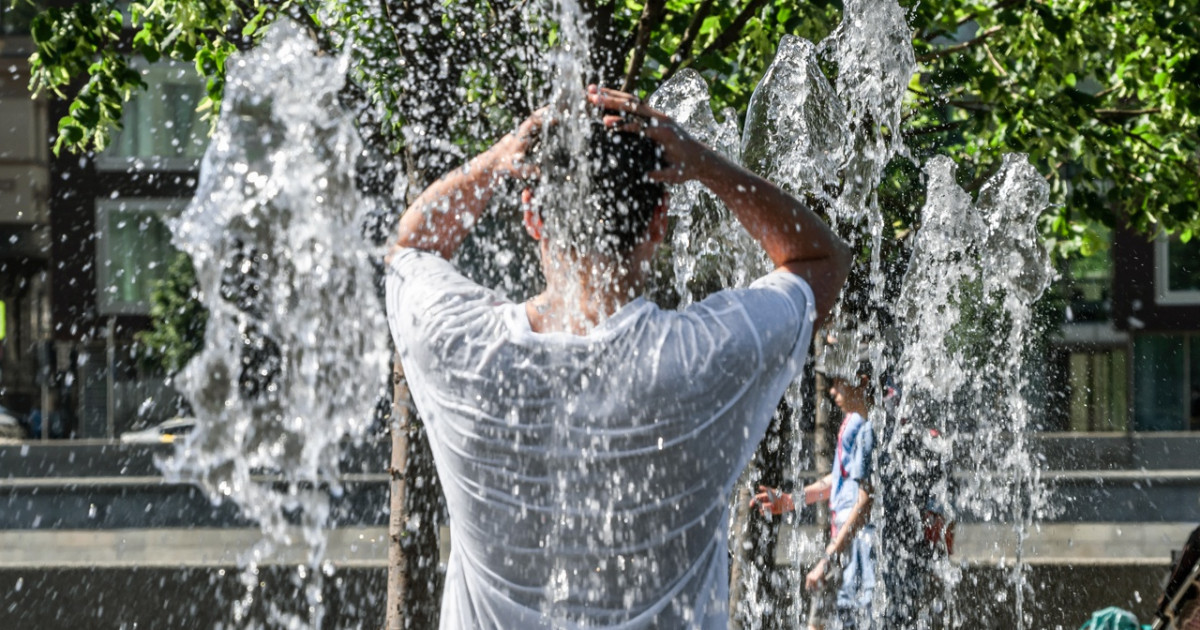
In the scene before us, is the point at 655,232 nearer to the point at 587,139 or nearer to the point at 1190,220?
the point at 587,139

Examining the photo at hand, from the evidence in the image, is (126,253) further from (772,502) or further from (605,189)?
(605,189)

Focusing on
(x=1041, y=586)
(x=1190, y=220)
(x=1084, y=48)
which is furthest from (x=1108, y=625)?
(x=1084, y=48)

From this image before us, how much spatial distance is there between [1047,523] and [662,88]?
4668 mm

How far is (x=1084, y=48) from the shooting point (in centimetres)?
843

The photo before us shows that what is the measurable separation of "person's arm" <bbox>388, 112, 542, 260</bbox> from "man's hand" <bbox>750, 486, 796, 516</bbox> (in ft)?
13.4

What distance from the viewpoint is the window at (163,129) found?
33.1 meters

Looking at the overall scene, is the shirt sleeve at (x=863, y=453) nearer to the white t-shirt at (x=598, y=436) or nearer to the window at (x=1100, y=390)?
the white t-shirt at (x=598, y=436)

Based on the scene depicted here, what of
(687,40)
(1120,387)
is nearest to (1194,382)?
(1120,387)

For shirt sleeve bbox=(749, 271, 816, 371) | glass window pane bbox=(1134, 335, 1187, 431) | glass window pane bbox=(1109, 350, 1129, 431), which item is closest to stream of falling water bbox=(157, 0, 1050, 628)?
shirt sleeve bbox=(749, 271, 816, 371)

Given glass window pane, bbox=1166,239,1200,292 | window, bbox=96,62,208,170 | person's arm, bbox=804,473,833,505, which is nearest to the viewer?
person's arm, bbox=804,473,833,505

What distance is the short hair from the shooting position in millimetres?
1967

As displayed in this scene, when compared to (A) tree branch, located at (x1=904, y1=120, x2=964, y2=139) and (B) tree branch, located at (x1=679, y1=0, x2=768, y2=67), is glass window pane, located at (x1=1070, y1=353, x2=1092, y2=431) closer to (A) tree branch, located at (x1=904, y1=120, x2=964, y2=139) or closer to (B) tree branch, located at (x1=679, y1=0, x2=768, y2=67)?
(A) tree branch, located at (x1=904, y1=120, x2=964, y2=139)

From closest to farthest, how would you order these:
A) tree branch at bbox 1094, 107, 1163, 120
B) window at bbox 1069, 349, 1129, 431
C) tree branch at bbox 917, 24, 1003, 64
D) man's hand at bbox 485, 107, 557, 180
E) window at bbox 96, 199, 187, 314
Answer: man's hand at bbox 485, 107, 557, 180, tree branch at bbox 917, 24, 1003, 64, tree branch at bbox 1094, 107, 1163, 120, window at bbox 96, 199, 187, 314, window at bbox 1069, 349, 1129, 431

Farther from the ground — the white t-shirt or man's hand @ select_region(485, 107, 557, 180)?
man's hand @ select_region(485, 107, 557, 180)
